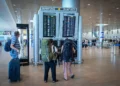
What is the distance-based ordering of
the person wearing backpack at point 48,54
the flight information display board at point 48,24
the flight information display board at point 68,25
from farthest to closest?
the flight information display board at point 68,25, the flight information display board at point 48,24, the person wearing backpack at point 48,54

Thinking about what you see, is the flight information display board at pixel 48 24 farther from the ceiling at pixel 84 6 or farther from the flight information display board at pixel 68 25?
the ceiling at pixel 84 6

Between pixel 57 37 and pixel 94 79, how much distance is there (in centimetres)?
315

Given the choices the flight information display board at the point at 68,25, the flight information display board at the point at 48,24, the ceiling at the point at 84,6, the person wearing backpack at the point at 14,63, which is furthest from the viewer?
the ceiling at the point at 84,6

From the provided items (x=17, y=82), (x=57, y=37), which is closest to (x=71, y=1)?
(x=57, y=37)

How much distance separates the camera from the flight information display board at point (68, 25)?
7.99 m

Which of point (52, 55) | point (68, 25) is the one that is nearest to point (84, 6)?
point (68, 25)

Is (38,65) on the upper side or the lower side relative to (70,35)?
lower

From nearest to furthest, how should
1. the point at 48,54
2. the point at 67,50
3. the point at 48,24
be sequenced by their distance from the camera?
the point at 48,54
the point at 67,50
the point at 48,24

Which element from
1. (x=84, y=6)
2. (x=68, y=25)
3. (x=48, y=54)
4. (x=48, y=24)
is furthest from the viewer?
(x=84, y=6)

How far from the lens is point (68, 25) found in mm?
8023

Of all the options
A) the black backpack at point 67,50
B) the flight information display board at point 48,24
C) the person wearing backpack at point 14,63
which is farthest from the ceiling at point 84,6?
the person wearing backpack at point 14,63

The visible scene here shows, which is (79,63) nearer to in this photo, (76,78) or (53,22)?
(53,22)

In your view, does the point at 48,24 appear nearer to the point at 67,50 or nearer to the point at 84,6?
the point at 67,50

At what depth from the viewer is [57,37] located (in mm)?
7941
